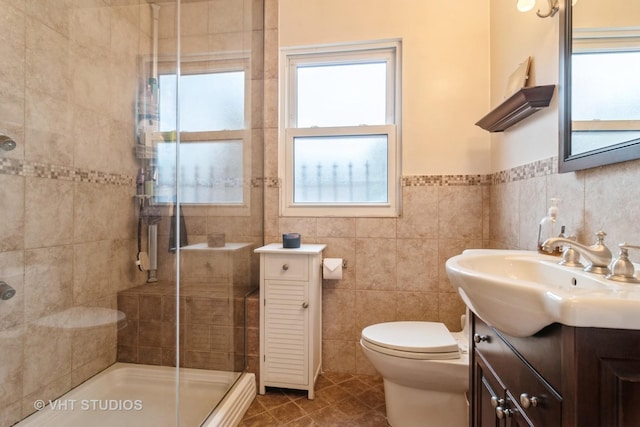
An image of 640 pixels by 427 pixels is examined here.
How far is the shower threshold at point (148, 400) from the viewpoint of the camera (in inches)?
54.0

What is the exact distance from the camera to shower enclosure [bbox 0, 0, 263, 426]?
4.20ft

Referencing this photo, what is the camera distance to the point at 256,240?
1.99 m

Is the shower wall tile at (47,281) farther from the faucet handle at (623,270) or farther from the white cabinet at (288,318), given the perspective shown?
the faucet handle at (623,270)

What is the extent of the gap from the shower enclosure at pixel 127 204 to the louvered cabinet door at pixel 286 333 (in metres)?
0.18


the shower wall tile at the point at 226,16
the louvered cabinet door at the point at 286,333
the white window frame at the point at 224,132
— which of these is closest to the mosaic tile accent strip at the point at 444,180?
the louvered cabinet door at the point at 286,333

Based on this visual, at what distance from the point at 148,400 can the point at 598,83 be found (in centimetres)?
226

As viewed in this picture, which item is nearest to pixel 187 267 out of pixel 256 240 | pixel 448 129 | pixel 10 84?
pixel 256 240

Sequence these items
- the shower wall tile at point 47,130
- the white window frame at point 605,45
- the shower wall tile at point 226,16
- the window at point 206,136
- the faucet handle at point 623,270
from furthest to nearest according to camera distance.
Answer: the shower wall tile at point 226,16
the window at point 206,136
the shower wall tile at point 47,130
the white window frame at point 605,45
the faucet handle at point 623,270

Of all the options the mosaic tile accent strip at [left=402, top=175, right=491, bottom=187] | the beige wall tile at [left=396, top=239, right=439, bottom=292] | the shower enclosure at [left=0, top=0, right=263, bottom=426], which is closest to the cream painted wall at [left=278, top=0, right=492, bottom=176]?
the mosaic tile accent strip at [left=402, top=175, right=491, bottom=187]

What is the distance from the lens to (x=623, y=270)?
67 centimetres

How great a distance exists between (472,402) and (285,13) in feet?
7.65

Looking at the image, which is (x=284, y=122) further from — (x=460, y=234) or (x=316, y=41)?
(x=460, y=234)

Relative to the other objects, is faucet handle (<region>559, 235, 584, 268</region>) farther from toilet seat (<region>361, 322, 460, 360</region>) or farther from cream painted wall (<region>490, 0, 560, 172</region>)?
toilet seat (<region>361, 322, 460, 360</region>)

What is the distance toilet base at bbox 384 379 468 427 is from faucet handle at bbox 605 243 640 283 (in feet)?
3.14
